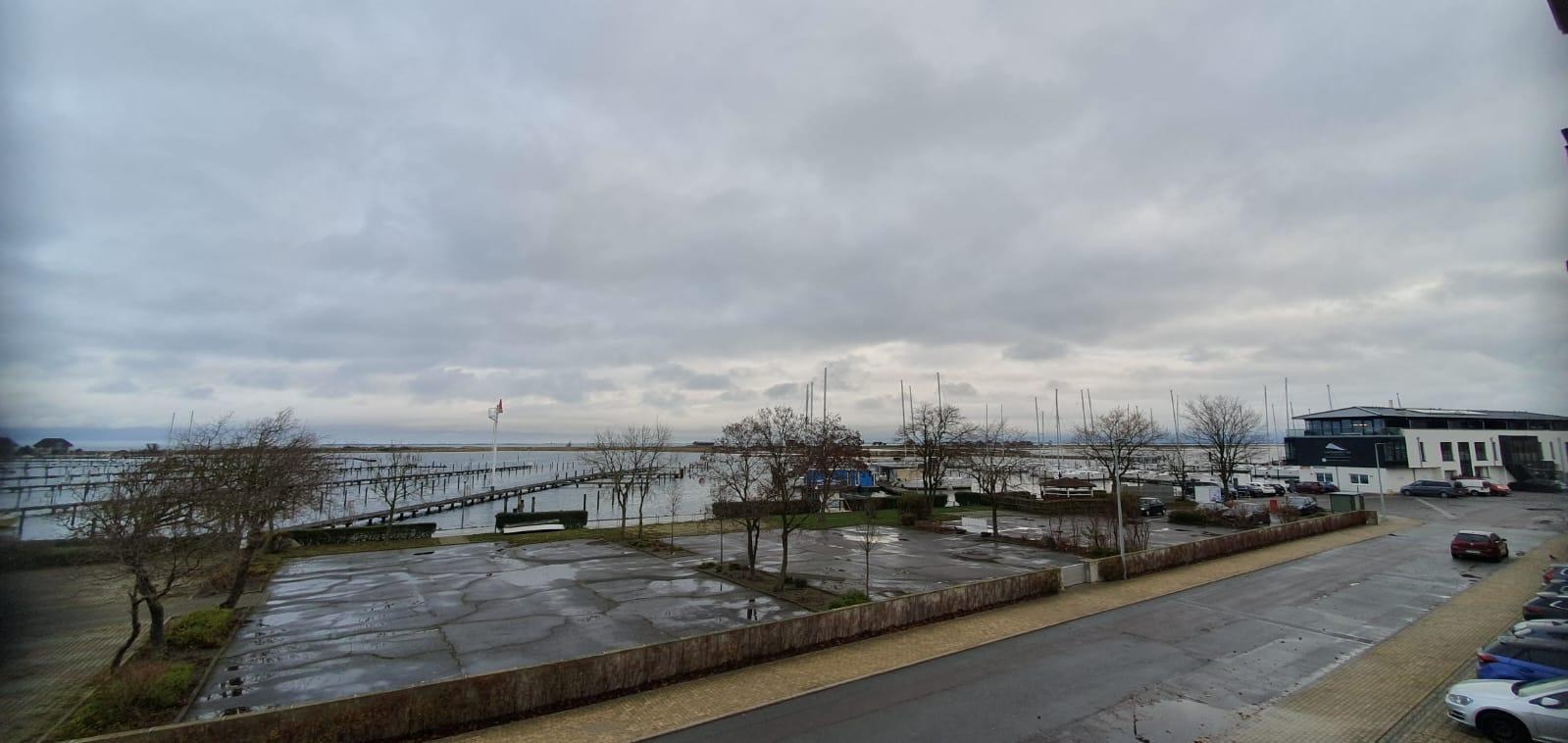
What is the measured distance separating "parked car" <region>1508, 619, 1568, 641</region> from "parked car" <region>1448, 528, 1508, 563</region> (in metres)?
19.5

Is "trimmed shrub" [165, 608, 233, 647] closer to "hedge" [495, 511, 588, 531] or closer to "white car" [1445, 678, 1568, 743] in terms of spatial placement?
"hedge" [495, 511, 588, 531]

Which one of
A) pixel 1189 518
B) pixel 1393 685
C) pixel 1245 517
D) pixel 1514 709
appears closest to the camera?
pixel 1514 709

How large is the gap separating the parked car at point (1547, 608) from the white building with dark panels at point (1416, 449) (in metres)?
54.3

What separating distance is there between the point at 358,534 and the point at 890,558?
104 ft

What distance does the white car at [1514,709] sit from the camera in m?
9.89

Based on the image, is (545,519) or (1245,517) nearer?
(1245,517)

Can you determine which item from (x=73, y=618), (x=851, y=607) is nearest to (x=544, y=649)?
(x=851, y=607)

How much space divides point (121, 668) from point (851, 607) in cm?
1595

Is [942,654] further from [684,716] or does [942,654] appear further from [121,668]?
[121,668]

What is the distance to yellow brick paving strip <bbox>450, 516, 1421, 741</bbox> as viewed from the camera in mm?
11664

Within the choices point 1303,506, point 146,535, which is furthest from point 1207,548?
point 146,535

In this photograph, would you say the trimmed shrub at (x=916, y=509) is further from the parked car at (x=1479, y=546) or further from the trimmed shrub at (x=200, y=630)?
the trimmed shrub at (x=200, y=630)

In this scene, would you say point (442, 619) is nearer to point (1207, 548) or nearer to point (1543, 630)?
point (1543, 630)

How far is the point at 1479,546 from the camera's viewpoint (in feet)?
91.7
